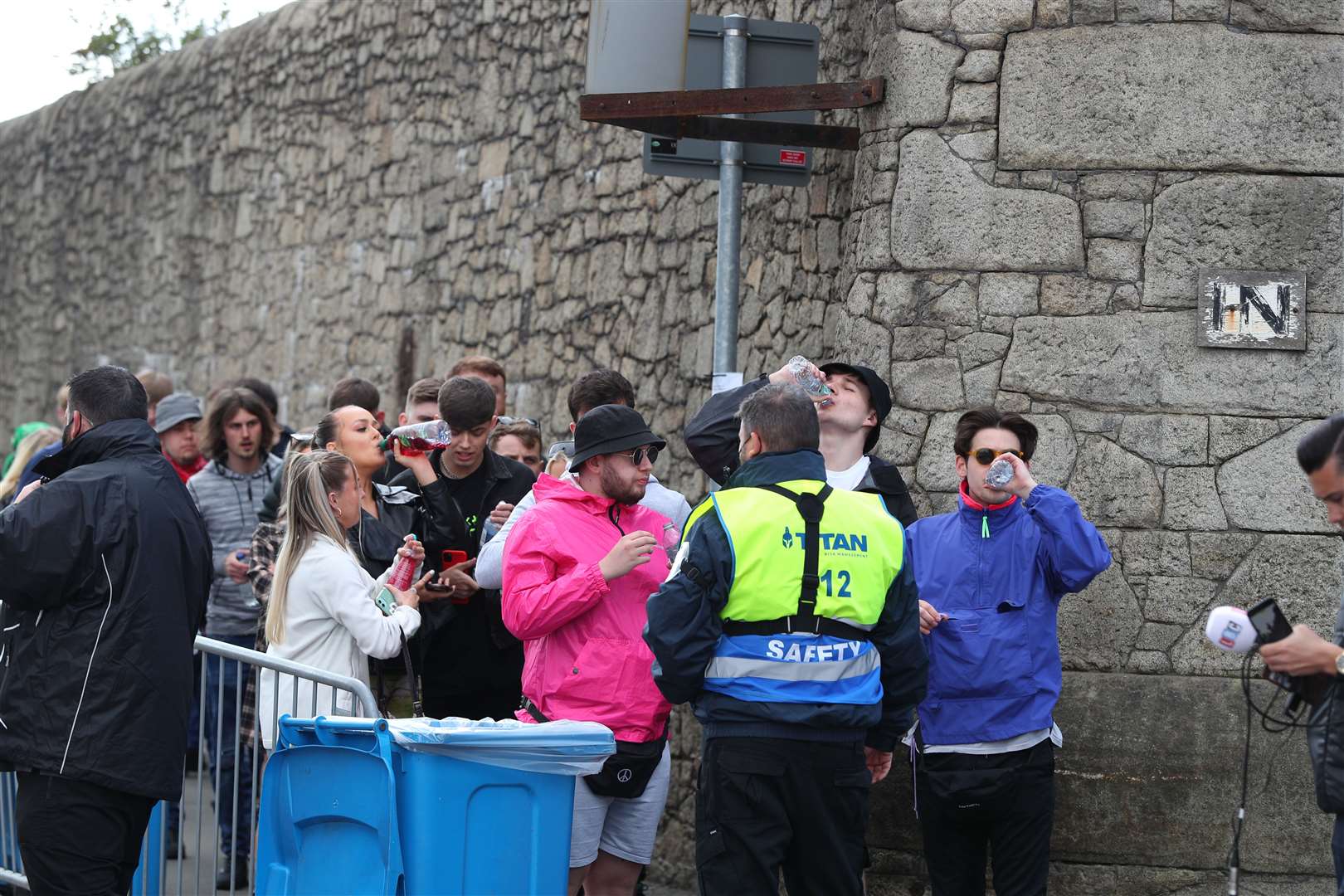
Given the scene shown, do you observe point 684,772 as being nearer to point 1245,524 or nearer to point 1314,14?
point 1245,524

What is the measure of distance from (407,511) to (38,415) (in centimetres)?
1312

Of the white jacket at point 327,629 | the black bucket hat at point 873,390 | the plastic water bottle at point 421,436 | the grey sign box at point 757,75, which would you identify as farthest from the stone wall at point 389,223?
the white jacket at point 327,629

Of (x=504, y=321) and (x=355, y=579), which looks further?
(x=504, y=321)

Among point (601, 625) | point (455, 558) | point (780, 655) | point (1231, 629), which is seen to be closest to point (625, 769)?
point (601, 625)

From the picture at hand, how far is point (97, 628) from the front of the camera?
4168mm

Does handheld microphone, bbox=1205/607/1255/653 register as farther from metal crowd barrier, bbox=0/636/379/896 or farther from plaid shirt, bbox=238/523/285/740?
plaid shirt, bbox=238/523/285/740

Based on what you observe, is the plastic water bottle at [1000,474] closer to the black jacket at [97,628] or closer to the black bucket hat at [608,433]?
the black bucket hat at [608,433]

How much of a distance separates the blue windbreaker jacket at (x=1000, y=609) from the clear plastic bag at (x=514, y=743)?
1188 millimetres

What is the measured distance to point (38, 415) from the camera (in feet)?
56.2

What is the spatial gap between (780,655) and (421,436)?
1802 millimetres

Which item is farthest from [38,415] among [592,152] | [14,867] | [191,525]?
[191,525]

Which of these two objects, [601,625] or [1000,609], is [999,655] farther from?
[601,625]

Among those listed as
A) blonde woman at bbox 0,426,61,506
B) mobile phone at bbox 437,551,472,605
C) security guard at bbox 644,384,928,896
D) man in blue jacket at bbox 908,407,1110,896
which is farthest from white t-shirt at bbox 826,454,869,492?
blonde woman at bbox 0,426,61,506

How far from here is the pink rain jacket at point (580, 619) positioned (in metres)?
4.36
